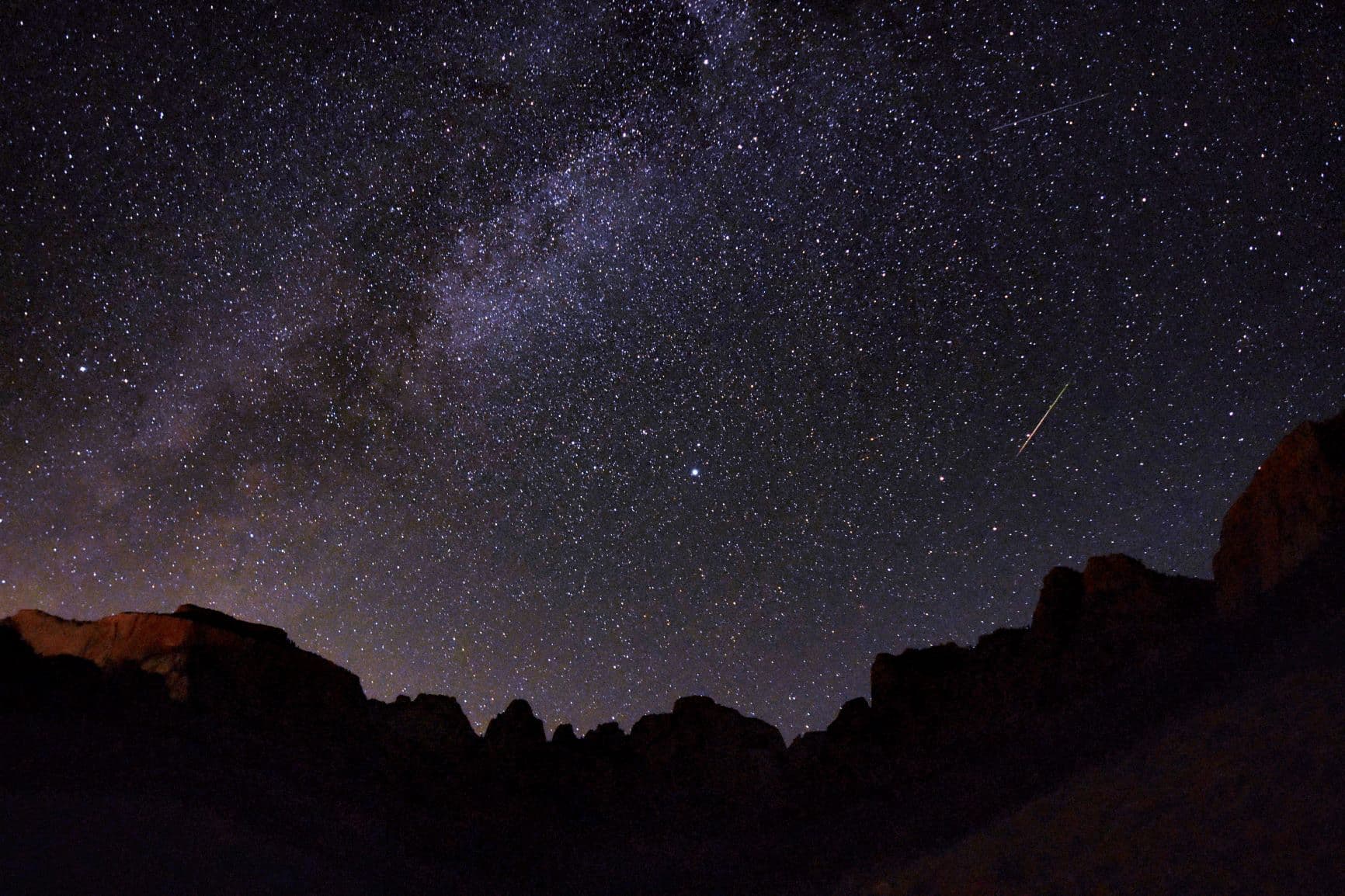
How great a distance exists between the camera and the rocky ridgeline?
1302cm

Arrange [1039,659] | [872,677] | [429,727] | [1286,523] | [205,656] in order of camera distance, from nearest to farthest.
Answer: [1286,523] → [205,656] → [1039,659] → [429,727] → [872,677]

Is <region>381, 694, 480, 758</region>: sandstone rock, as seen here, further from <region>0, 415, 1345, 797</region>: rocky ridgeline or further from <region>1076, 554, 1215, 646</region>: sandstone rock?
<region>1076, 554, 1215, 646</region>: sandstone rock

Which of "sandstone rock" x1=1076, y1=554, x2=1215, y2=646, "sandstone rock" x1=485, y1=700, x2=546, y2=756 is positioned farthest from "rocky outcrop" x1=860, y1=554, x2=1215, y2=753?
"sandstone rock" x1=485, y1=700, x2=546, y2=756

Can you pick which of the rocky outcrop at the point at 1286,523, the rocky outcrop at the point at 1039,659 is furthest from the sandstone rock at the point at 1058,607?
the rocky outcrop at the point at 1286,523

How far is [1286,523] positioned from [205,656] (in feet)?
68.9

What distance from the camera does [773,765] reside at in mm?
18922

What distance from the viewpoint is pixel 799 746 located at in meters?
19.2

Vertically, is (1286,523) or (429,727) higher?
(1286,523)

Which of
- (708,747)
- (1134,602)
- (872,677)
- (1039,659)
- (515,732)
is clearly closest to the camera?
(1134,602)

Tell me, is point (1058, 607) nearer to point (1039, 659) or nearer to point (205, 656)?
point (1039, 659)

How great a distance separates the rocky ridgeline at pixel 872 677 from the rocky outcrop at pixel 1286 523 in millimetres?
28

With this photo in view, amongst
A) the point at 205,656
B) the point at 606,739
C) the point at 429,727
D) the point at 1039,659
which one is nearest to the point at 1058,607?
the point at 1039,659

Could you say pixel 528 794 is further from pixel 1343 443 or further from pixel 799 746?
pixel 1343 443

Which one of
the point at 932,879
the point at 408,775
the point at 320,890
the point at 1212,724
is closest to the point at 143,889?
the point at 320,890
